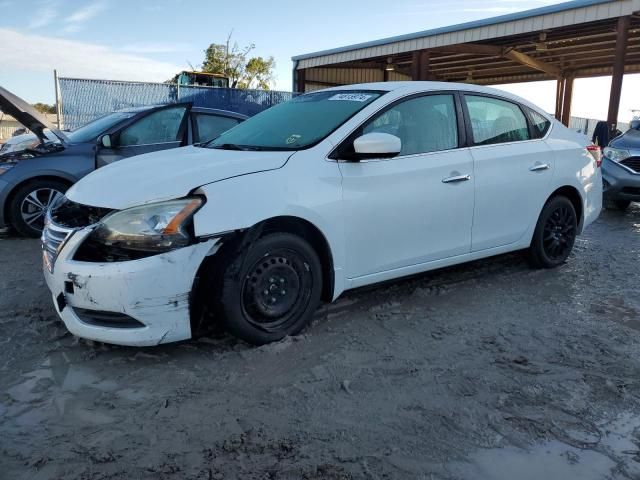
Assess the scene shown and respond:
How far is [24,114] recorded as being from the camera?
6316 millimetres

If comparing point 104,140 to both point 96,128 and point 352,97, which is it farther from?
point 352,97

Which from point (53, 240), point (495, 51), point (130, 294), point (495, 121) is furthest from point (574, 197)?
point (495, 51)

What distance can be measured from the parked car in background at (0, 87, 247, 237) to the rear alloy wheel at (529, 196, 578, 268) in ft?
12.3

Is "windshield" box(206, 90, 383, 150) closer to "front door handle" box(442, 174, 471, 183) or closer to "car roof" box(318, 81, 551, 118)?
"car roof" box(318, 81, 551, 118)

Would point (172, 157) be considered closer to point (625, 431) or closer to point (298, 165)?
point (298, 165)

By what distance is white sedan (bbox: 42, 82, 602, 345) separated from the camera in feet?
9.71

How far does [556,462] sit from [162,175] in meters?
2.49

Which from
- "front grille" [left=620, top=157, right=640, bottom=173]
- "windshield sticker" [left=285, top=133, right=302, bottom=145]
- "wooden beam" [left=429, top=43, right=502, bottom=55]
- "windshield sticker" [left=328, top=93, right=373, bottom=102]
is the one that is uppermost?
"wooden beam" [left=429, top=43, right=502, bottom=55]

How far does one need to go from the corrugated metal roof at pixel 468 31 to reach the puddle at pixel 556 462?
39.3 feet

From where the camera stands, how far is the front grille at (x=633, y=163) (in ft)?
27.6

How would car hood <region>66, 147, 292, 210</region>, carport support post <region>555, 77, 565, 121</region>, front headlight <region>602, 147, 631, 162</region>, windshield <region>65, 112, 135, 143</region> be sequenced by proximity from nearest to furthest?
car hood <region>66, 147, 292, 210</region> < windshield <region>65, 112, 135, 143</region> < front headlight <region>602, 147, 631, 162</region> < carport support post <region>555, 77, 565, 121</region>

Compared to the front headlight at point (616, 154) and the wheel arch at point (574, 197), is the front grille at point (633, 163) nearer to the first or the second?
the front headlight at point (616, 154)

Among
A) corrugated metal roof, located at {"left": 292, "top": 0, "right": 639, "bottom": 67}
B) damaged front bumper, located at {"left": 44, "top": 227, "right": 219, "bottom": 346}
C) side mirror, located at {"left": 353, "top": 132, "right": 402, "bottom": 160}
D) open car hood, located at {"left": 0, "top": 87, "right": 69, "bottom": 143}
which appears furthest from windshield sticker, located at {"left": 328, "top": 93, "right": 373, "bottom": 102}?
corrugated metal roof, located at {"left": 292, "top": 0, "right": 639, "bottom": 67}

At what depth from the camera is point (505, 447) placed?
2363mm
